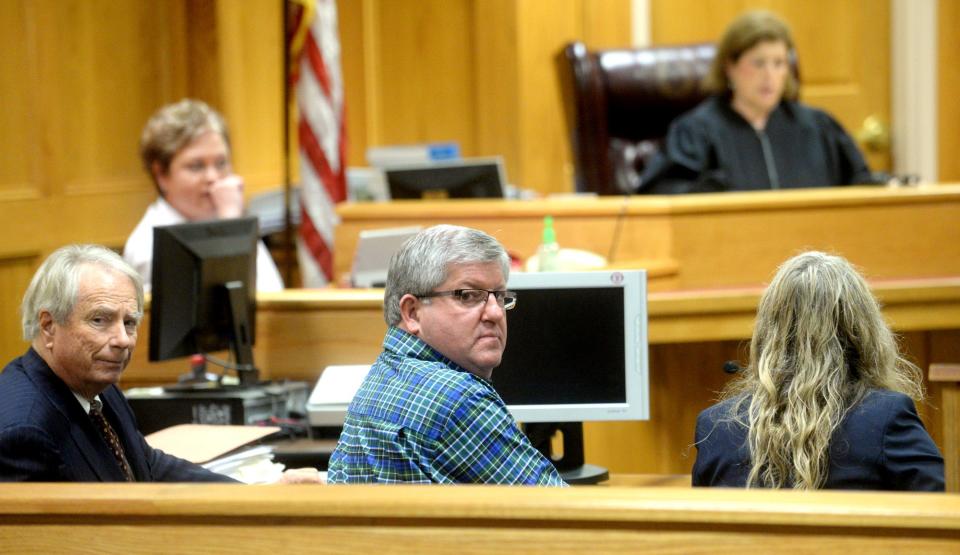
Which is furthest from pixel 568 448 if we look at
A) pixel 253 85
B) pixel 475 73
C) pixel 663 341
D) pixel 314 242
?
pixel 475 73

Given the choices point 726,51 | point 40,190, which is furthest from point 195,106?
point 726,51

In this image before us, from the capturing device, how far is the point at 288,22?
5.86 meters

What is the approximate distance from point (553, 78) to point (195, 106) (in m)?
2.75

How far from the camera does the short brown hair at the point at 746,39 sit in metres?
5.05

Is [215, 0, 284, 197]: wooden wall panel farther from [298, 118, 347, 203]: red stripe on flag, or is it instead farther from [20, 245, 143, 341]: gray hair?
[20, 245, 143, 341]: gray hair

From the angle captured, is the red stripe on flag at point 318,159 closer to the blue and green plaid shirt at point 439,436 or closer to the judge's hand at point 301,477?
the judge's hand at point 301,477

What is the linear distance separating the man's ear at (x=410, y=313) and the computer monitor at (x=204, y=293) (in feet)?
3.86

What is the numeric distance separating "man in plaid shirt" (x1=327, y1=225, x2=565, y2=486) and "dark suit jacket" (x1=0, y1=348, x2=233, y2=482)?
42 centimetres

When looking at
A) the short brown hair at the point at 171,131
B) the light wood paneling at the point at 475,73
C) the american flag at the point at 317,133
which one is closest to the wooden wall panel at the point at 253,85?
the american flag at the point at 317,133

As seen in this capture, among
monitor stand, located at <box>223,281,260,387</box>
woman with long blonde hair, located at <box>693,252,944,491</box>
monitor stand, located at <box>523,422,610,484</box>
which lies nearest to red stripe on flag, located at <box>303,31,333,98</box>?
monitor stand, located at <box>223,281,260,387</box>

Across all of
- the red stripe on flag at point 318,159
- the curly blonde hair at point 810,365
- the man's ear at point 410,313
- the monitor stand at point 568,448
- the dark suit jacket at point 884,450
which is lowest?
the monitor stand at point 568,448

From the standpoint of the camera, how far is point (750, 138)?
5219 millimetres

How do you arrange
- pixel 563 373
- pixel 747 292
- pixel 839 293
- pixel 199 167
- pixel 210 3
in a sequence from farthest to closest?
pixel 210 3, pixel 199 167, pixel 747 292, pixel 563 373, pixel 839 293

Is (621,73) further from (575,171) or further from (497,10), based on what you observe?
(497,10)
